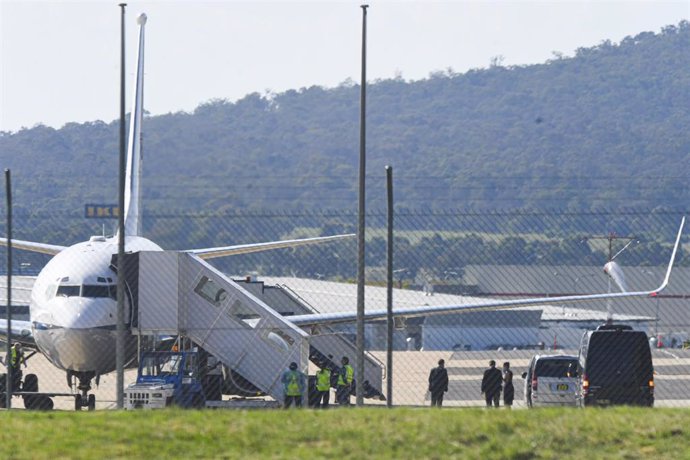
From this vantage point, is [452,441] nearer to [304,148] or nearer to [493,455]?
[493,455]

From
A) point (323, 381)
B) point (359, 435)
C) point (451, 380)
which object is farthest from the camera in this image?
point (451, 380)

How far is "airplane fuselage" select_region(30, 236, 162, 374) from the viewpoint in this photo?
25.2 m

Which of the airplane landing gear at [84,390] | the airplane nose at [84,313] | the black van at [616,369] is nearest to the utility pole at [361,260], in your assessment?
the black van at [616,369]

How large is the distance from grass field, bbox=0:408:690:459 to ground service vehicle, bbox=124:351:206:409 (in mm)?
8838

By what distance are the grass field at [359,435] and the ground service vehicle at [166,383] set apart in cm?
884

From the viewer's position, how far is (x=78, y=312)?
25.4 m

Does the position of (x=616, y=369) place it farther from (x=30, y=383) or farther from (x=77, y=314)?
(x=30, y=383)

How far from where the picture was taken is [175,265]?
79.9 ft

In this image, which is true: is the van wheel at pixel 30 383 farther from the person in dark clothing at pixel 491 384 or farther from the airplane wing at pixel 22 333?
the person in dark clothing at pixel 491 384

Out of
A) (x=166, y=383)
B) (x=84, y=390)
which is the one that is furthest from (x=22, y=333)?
(x=166, y=383)

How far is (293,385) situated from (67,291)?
18.0 feet

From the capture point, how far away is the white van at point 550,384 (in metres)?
28.5

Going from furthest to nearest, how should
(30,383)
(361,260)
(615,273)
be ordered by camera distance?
(615,273) → (30,383) → (361,260)

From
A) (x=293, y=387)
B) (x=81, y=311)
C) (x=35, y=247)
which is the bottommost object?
(x=293, y=387)
